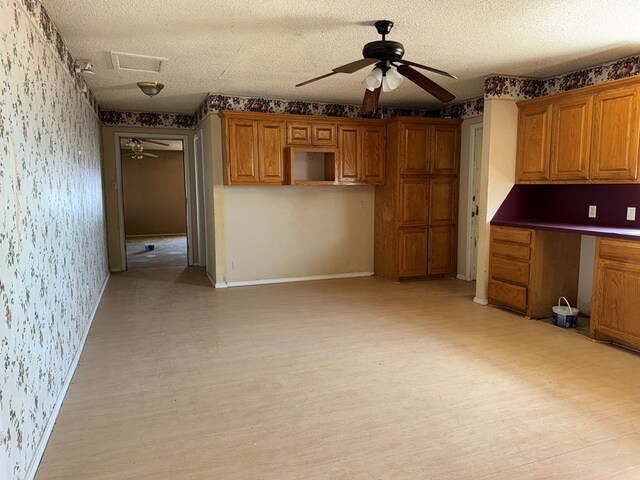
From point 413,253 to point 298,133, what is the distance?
2.24 meters

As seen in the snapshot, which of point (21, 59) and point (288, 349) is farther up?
point (21, 59)

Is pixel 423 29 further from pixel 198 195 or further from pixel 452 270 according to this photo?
pixel 198 195

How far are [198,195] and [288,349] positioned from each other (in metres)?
4.20

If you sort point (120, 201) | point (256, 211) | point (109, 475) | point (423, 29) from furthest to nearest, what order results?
1. point (120, 201)
2. point (256, 211)
3. point (423, 29)
4. point (109, 475)

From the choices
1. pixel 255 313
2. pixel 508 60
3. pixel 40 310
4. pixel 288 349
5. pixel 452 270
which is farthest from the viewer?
pixel 452 270

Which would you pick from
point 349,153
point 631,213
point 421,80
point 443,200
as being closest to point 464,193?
point 443,200

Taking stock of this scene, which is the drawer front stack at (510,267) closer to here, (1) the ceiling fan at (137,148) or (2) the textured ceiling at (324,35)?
(2) the textured ceiling at (324,35)

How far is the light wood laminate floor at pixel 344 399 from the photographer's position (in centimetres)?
212

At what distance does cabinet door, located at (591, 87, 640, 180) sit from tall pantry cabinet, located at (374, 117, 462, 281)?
2293mm

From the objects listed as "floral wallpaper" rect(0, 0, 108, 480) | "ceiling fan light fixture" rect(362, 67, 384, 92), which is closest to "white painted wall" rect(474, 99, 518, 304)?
"ceiling fan light fixture" rect(362, 67, 384, 92)

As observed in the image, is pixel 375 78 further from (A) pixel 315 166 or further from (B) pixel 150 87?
(A) pixel 315 166

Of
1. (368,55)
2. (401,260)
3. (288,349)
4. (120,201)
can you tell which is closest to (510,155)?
(401,260)

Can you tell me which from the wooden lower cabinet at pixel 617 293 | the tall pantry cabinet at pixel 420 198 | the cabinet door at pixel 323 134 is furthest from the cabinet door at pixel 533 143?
the cabinet door at pixel 323 134

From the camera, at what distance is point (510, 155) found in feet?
15.6
